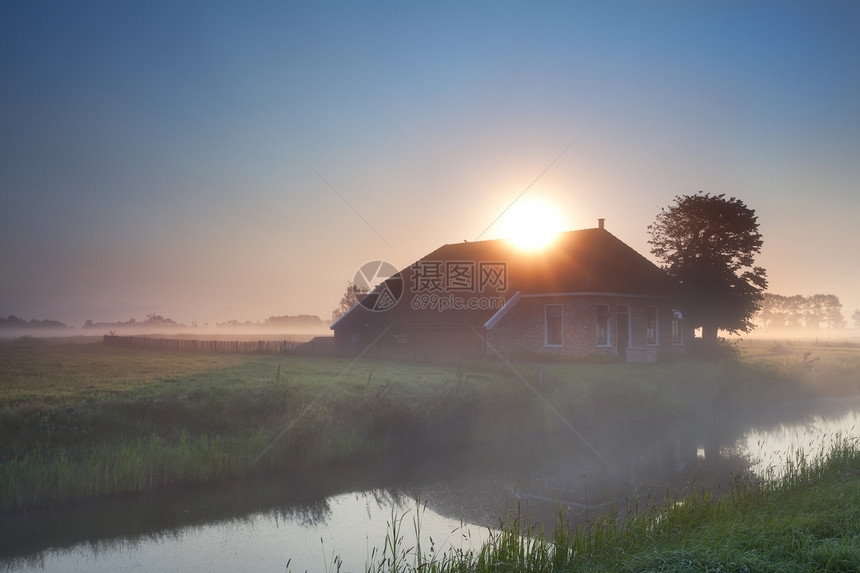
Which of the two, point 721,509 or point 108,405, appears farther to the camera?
point 108,405

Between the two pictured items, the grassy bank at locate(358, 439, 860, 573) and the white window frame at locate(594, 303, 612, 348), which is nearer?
the grassy bank at locate(358, 439, 860, 573)

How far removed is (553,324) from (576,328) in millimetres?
1323

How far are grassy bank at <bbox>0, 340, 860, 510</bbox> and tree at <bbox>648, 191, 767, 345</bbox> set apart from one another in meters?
6.70

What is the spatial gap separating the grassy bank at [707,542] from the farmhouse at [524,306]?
56.6 feet

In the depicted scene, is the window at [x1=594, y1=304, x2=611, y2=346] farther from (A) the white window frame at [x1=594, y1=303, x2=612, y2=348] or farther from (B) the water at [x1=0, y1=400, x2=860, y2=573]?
(B) the water at [x1=0, y1=400, x2=860, y2=573]

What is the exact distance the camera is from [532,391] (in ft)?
63.6

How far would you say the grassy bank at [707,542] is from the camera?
6270 mm

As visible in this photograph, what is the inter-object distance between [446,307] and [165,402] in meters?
18.1

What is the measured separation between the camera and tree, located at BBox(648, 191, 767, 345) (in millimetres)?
31875

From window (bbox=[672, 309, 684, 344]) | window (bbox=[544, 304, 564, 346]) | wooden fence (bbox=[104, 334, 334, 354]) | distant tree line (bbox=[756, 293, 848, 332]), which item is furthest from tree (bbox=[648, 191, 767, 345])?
distant tree line (bbox=[756, 293, 848, 332])

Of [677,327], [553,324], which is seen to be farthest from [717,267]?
[553,324]

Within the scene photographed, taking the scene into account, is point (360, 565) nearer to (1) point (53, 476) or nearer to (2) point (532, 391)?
(1) point (53, 476)

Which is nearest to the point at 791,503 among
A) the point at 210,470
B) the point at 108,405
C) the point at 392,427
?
the point at 392,427

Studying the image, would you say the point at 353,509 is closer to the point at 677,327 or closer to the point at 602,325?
the point at 602,325
